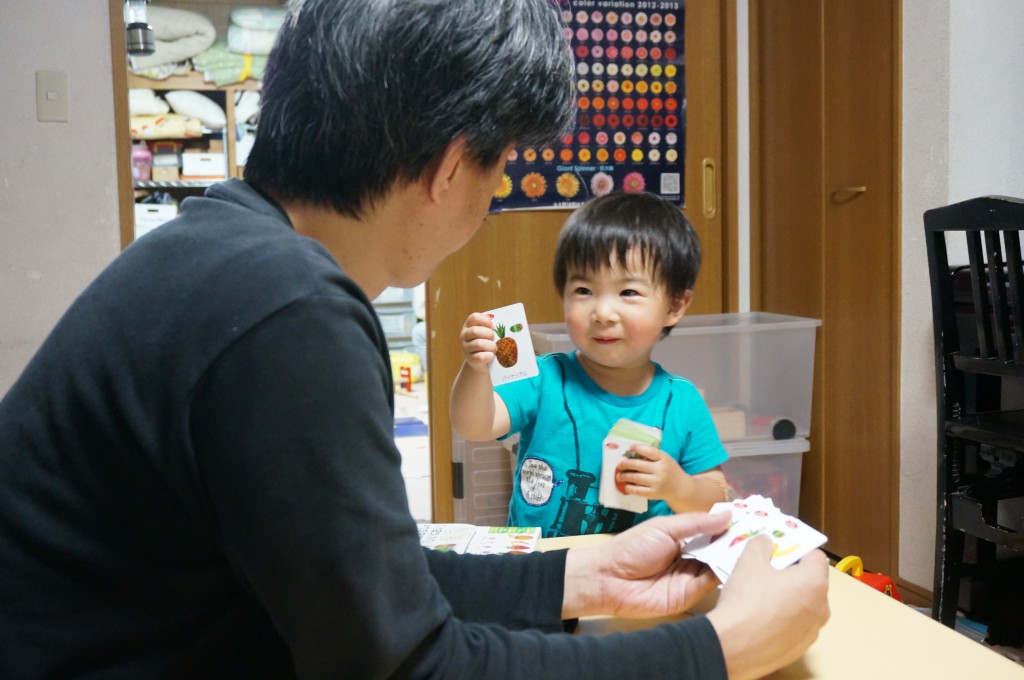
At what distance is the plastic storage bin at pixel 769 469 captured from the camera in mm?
2709

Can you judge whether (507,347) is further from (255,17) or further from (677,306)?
(255,17)

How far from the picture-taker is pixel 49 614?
0.58 metres

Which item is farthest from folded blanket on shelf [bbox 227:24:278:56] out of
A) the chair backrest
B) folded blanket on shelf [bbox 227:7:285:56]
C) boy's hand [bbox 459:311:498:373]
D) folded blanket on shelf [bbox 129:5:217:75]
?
boy's hand [bbox 459:311:498:373]

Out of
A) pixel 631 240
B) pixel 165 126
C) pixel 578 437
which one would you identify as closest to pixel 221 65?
pixel 165 126

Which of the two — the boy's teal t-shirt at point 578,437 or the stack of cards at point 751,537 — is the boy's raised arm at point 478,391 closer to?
the boy's teal t-shirt at point 578,437

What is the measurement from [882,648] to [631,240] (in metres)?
0.90

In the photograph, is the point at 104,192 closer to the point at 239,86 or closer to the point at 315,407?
the point at 315,407

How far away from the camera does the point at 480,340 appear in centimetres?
135

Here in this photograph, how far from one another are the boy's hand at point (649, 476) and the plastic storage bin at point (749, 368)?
1315 millimetres

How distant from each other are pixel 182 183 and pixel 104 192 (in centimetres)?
271

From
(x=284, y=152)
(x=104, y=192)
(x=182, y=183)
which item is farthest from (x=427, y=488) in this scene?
(x=284, y=152)

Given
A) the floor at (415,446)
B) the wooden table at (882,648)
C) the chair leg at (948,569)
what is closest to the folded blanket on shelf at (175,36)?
the floor at (415,446)

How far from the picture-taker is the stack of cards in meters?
0.80

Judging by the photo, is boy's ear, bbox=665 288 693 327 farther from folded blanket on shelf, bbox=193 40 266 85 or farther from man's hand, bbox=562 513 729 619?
folded blanket on shelf, bbox=193 40 266 85
